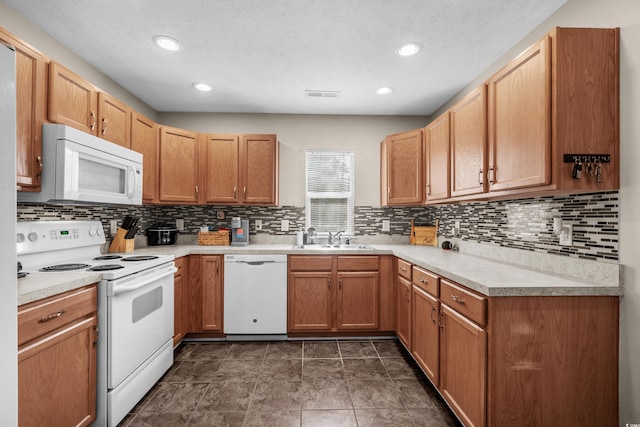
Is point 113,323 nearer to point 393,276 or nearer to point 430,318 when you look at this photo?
point 430,318

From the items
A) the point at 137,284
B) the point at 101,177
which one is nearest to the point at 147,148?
the point at 101,177

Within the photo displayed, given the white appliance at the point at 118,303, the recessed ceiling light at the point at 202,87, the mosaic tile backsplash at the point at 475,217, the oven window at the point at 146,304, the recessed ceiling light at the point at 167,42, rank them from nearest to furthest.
Answer: 1. the mosaic tile backsplash at the point at 475,217
2. the white appliance at the point at 118,303
3. the oven window at the point at 146,304
4. the recessed ceiling light at the point at 167,42
5. the recessed ceiling light at the point at 202,87

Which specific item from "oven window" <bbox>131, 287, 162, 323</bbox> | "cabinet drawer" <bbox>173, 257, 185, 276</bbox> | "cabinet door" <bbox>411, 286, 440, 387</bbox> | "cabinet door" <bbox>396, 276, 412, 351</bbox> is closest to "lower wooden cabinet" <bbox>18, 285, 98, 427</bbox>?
"oven window" <bbox>131, 287, 162, 323</bbox>

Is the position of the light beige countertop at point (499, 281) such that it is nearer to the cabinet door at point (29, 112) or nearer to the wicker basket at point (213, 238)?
the cabinet door at point (29, 112)

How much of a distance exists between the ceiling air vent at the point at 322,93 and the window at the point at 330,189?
72cm

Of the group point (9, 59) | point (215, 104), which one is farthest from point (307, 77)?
point (9, 59)

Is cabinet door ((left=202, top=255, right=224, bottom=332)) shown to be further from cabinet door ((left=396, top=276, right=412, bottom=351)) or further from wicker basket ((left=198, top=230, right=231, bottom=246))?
cabinet door ((left=396, top=276, right=412, bottom=351))

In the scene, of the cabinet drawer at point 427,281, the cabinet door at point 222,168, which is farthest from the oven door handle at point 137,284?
the cabinet drawer at point 427,281

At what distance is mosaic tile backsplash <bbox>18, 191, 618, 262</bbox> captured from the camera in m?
1.51

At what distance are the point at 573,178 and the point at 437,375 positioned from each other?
141 cm

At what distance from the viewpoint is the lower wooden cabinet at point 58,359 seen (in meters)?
1.24

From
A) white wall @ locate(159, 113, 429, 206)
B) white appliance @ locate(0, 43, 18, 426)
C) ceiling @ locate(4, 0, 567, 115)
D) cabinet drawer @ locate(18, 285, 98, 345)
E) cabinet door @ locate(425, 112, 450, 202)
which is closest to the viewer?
white appliance @ locate(0, 43, 18, 426)

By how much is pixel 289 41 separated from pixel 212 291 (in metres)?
2.35

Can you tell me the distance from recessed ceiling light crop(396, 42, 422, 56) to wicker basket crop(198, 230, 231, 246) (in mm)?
2448
